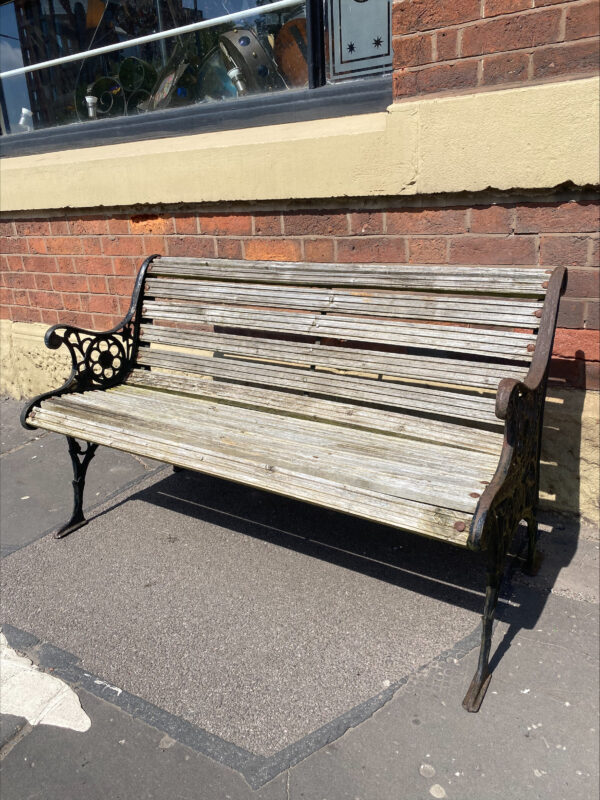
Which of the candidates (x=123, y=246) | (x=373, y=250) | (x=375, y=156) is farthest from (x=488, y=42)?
(x=123, y=246)

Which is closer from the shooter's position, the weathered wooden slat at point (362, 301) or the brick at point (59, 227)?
the weathered wooden slat at point (362, 301)

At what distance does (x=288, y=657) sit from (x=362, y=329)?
4.34 ft

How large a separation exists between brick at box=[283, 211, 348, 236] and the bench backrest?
1.10ft

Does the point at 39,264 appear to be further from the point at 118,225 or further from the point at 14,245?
the point at 118,225

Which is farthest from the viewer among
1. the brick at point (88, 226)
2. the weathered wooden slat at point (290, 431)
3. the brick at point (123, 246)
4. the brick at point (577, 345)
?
the brick at point (88, 226)

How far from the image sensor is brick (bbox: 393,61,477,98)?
102 inches

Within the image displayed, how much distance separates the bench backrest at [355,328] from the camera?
7.94ft

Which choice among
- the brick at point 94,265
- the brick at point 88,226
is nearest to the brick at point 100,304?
the brick at point 94,265

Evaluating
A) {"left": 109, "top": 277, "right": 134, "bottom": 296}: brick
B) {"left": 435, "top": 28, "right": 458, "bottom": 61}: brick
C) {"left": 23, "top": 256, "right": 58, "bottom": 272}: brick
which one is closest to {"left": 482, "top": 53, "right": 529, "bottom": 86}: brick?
{"left": 435, "top": 28, "right": 458, "bottom": 61}: brick

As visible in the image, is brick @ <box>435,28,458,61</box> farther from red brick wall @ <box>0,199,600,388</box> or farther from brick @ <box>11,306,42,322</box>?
brick @ <box>11,306,42,322</box>

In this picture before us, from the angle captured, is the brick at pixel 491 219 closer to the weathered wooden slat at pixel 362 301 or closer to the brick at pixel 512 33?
the weathered wooden slat at pixel 362 301

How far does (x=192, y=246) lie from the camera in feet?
11.9

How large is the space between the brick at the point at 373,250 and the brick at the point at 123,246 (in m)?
1.36

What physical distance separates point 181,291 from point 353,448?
4.53ft
